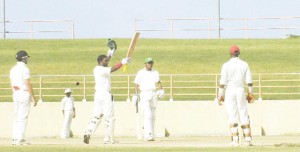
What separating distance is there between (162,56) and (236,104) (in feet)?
101

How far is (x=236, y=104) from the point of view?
80.4 feet

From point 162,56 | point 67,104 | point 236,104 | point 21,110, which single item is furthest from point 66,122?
point 162,56

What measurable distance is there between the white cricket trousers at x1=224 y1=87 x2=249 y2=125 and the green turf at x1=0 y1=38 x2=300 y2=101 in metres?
19.2

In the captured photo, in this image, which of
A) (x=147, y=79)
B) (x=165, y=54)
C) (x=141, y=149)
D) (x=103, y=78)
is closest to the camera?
(x=141, y=149)

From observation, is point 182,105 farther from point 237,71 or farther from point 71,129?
point 237,71

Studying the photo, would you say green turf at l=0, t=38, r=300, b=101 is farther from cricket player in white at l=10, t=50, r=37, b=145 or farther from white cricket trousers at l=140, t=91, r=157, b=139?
cricket player in white at l=10, t=50, r=37, b=145

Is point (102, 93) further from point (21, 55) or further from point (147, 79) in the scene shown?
point (147, 79)

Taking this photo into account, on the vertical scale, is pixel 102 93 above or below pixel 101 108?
above

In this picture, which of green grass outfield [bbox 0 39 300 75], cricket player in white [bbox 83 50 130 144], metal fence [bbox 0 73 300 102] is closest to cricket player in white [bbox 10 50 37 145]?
cricket player in white [bbox 83 50 130 144]

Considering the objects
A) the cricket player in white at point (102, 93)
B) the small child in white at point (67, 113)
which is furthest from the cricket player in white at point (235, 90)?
the small child in white at point (67, 113)

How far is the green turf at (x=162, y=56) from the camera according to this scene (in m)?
49.5

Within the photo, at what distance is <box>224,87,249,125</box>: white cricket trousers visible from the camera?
80.2ft

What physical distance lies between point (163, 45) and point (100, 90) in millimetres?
33776

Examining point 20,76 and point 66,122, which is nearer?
point 20,76
